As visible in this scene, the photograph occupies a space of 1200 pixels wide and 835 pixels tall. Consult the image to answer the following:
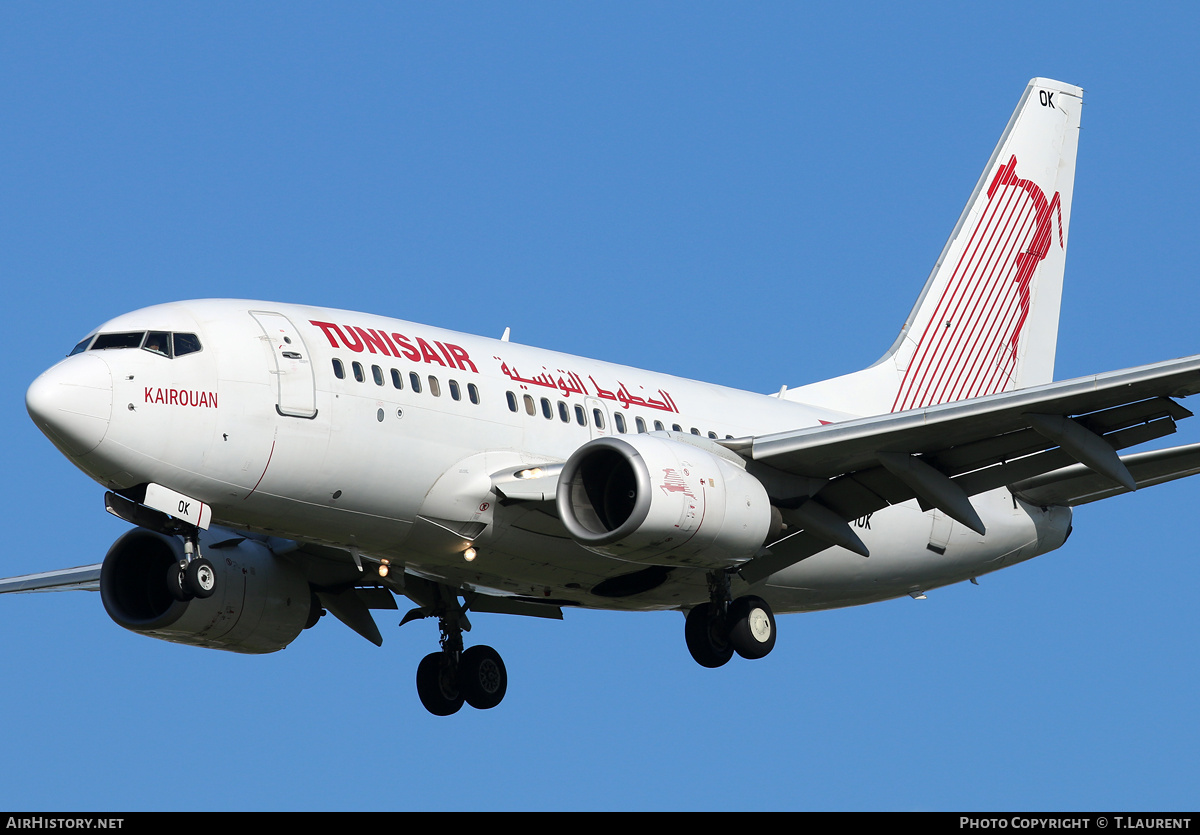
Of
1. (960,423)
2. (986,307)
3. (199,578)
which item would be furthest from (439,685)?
(986,307)

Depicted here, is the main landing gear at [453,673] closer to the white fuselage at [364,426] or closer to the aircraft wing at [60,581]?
the white fuselage at [364,426]

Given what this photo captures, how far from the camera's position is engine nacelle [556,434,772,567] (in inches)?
961

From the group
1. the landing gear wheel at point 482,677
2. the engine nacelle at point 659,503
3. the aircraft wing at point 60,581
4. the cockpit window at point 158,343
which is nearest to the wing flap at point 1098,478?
the engine nacelle at point 659,503

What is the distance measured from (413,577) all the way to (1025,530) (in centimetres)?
1185

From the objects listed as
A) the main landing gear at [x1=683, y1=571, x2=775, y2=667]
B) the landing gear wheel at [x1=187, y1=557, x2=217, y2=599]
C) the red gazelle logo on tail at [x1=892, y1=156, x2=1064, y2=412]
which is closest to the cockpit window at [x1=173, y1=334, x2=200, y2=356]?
the landing gear wheel at [x1=187, y1=557, x2=217, y2=599]

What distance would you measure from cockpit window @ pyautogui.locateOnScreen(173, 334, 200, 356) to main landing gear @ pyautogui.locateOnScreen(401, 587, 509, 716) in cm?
858

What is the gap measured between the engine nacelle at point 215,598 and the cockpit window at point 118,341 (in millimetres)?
4864

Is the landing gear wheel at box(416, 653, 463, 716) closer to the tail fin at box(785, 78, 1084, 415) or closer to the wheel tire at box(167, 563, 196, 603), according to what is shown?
the wheel tire at box(167, 563, 196, 603)

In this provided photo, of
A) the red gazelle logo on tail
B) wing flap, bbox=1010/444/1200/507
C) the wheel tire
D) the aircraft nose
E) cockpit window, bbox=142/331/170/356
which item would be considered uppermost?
the red gazelle logo on tail

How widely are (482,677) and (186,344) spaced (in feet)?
32.5

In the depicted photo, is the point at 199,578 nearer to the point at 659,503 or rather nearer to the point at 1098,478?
the point at 659,503

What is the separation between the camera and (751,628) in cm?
2731

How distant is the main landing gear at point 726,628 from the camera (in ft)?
89.4
